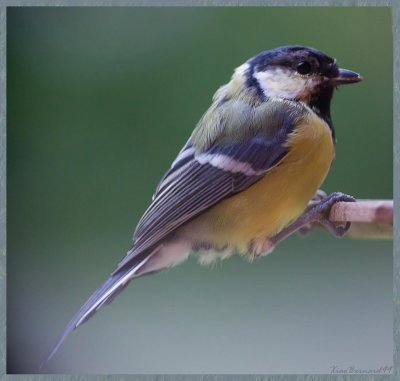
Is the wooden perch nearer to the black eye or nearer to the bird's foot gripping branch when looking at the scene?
the bird's foot gripping branch

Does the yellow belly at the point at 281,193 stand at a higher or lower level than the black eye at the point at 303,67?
lower

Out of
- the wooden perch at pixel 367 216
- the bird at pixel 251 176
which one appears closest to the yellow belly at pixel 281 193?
the bird at pixel 251 176

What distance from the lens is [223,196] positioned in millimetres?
1282

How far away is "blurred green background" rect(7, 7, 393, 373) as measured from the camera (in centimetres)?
134

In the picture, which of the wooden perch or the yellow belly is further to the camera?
the yellow belly

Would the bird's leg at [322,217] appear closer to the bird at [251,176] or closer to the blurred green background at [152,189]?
the bird at [251,176]

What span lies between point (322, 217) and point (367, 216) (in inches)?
8.6

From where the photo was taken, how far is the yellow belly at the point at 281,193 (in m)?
1.27

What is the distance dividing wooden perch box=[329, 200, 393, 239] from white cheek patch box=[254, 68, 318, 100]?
0.87 ft

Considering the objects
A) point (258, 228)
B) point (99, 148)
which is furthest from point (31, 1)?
point (258, 228)

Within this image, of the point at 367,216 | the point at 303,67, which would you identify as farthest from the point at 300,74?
the point at 367,216

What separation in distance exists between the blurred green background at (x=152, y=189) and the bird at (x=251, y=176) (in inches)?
3.6

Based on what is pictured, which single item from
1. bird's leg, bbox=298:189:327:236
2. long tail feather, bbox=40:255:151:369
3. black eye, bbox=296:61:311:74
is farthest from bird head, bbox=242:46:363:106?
long tail feather, bbox=40:255:151:369

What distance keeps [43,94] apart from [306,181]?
0.61 meters
